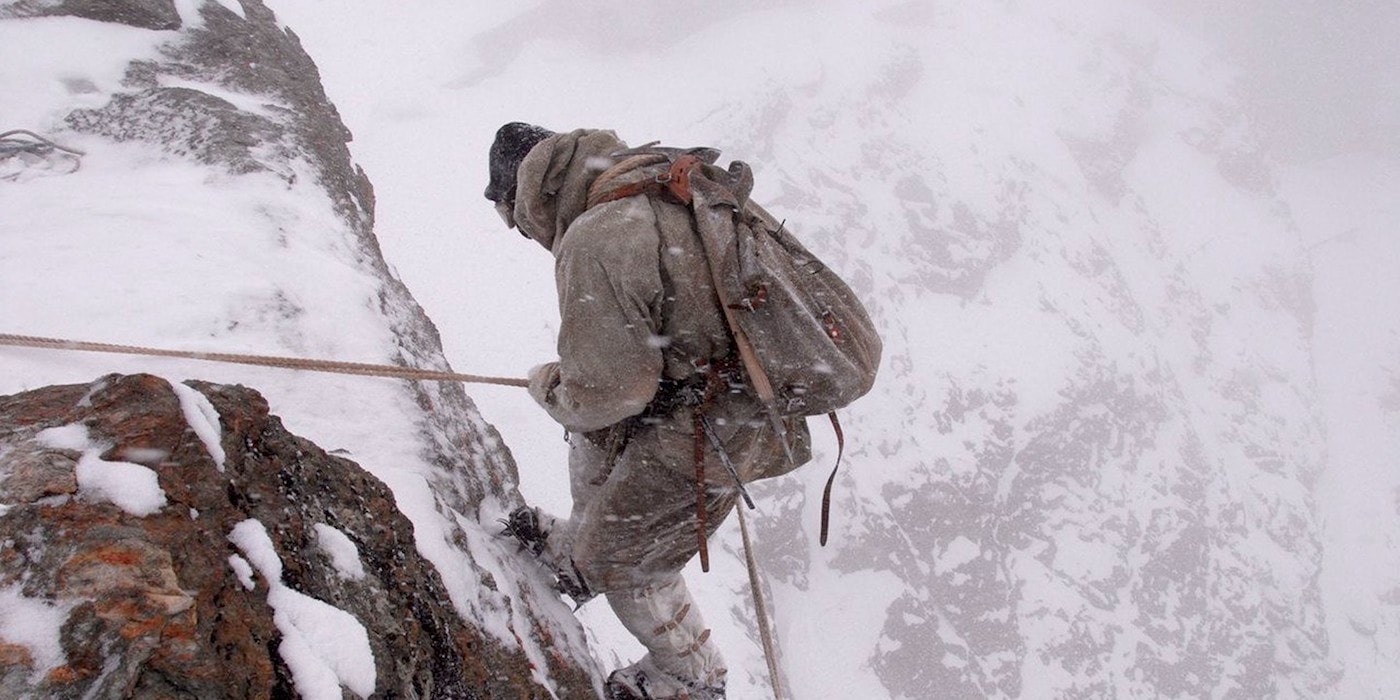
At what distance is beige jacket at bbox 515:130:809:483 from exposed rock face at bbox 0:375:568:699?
870 millimetres

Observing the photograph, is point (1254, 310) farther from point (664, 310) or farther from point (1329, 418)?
point (664, 310)

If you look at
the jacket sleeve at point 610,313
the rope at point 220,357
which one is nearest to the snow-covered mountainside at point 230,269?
the rope at point 220,357

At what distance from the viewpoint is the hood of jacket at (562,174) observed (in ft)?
9.39

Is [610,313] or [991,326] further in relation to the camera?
[991,326]

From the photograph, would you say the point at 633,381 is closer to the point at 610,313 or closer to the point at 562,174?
the point at 610,313

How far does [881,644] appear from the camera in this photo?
3884 centimetres

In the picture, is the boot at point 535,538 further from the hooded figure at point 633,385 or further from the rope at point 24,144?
the rope at point 24,144

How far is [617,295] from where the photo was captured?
257cm

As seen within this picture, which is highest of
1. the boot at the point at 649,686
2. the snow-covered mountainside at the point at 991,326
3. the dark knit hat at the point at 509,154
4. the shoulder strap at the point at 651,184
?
the shoulder strap at the point at 651,184

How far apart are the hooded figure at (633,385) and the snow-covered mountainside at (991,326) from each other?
22.4 m

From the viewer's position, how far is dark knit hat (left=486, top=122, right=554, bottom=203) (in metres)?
3.16

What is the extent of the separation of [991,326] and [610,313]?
2228 inches

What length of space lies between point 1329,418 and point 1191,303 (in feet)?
54.1

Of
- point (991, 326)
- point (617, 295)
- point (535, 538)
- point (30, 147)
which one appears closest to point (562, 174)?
point (617, 295)
